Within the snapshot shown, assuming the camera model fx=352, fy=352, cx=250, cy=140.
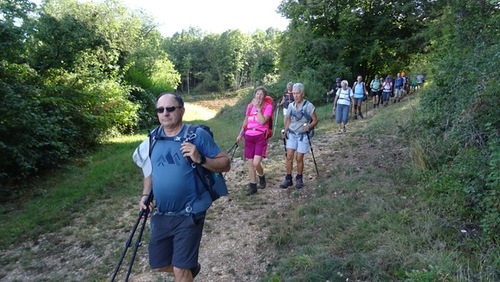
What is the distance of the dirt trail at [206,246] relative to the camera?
4520 mm

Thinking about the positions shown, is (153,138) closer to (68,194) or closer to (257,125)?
(257,125)

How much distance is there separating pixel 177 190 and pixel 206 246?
7.48ft

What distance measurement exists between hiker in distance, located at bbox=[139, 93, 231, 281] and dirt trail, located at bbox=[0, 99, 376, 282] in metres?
1.33

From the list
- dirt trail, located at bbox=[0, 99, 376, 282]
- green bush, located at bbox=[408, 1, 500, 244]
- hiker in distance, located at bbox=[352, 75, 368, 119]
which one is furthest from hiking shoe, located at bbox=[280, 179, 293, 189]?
hiker in distance, located at bbox=[352, 75, 368, 119]

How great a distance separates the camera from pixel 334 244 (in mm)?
4070

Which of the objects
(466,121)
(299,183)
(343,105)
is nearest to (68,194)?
(299,183)

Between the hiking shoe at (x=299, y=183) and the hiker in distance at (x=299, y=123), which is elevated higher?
the hiker in distance at (x=299, y=123)

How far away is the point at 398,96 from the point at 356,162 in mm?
12577

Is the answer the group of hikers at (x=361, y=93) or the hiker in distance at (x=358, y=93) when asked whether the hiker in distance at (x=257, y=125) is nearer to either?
the group of hikers at (x=361, y=93)

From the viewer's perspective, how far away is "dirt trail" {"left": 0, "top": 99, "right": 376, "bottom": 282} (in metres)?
4.52

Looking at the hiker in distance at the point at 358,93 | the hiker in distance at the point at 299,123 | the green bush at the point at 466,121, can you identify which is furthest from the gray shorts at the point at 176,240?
the hiker in distance at the point at 358,93

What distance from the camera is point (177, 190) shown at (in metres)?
3.09

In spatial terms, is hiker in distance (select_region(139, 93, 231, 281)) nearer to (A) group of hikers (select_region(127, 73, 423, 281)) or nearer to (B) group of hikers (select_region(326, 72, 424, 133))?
(A) group of hikers (select_region(127, 73, 423, 281))

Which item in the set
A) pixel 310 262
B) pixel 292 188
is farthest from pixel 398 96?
pixel 310 262
